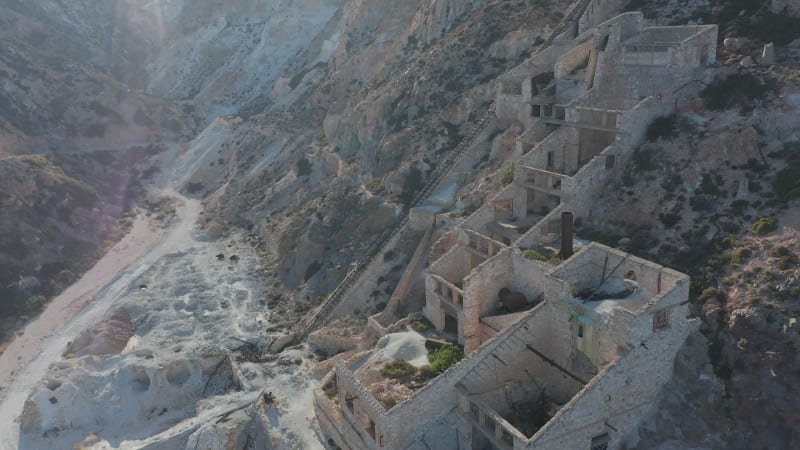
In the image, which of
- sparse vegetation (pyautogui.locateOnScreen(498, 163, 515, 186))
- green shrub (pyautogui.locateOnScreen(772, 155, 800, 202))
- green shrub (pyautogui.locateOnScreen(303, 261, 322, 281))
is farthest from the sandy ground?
green shrub (pyautogui.locateOnScreen(772, 155, 800, 202))

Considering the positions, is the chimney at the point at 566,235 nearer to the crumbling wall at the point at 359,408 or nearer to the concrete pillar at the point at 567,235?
the concrete pillar at the point at 567,235

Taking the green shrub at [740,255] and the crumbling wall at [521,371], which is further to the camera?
the crumbling wall at [521,371]

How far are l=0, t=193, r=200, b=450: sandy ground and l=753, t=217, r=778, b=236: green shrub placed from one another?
3799 centimetres

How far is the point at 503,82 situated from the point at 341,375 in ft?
72.6

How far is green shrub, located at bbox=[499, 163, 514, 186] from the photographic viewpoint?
33750mm

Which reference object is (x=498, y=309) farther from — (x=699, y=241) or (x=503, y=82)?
(x=503, y=82)

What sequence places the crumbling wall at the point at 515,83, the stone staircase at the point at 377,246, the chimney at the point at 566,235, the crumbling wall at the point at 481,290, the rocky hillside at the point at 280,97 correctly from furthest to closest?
1. the rocky hillside at the point at 280,97
2. the crumbling wall at the point at 515,83
3. the stone staircase at the point at 377,246
4. the crumbling wall at the point at 481,290
5. the chimney at the point at 566,235

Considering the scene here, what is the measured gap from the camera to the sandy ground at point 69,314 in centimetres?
3856

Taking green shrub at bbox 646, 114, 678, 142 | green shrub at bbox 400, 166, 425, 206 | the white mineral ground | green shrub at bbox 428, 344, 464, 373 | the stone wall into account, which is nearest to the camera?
the stone wall

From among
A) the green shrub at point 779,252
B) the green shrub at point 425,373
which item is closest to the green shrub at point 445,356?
the green shrub at point 425,373

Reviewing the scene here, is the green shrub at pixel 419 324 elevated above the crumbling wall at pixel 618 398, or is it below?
below

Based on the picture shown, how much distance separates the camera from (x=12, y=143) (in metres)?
71.9

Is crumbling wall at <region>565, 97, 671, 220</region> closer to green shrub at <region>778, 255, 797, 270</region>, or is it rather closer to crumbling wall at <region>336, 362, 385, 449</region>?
green shrub at <region>778, 255, 797, 270</region>

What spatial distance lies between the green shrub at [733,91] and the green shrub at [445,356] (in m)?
16.3
